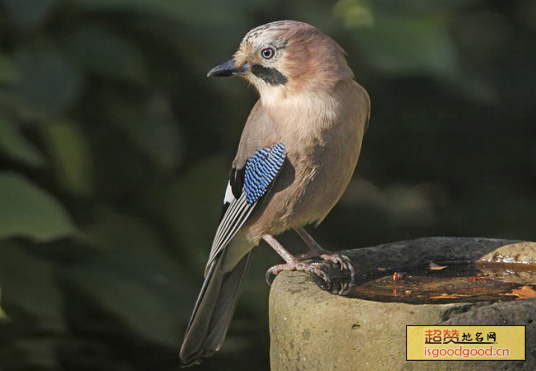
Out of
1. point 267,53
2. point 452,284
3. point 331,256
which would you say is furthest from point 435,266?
point 267,53

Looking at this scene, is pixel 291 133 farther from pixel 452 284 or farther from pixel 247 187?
pixel 452 284

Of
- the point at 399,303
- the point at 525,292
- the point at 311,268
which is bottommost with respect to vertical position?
the point at 399,303

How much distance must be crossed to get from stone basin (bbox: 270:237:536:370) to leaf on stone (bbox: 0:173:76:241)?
1.06 meters

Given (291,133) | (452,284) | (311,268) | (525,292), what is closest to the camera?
(525,292)

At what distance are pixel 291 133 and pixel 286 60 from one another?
0.31 metres

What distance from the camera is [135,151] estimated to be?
5.17 meters

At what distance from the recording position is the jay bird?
4.08 meters

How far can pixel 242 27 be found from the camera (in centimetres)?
498

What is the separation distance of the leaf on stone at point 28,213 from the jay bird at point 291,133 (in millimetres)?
691

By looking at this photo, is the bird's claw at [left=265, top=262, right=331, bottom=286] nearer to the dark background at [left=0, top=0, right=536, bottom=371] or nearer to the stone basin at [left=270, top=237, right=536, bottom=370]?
the stone basin at [left=270, top=237, right=536, bottom=370]

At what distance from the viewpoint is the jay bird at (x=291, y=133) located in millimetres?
4082

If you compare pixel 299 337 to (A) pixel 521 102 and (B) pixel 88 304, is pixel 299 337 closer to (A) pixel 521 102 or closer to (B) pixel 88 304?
(B) pixel 88 304

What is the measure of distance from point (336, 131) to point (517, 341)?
1.34 m

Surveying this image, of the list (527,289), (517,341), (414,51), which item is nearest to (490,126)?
(414,51)
